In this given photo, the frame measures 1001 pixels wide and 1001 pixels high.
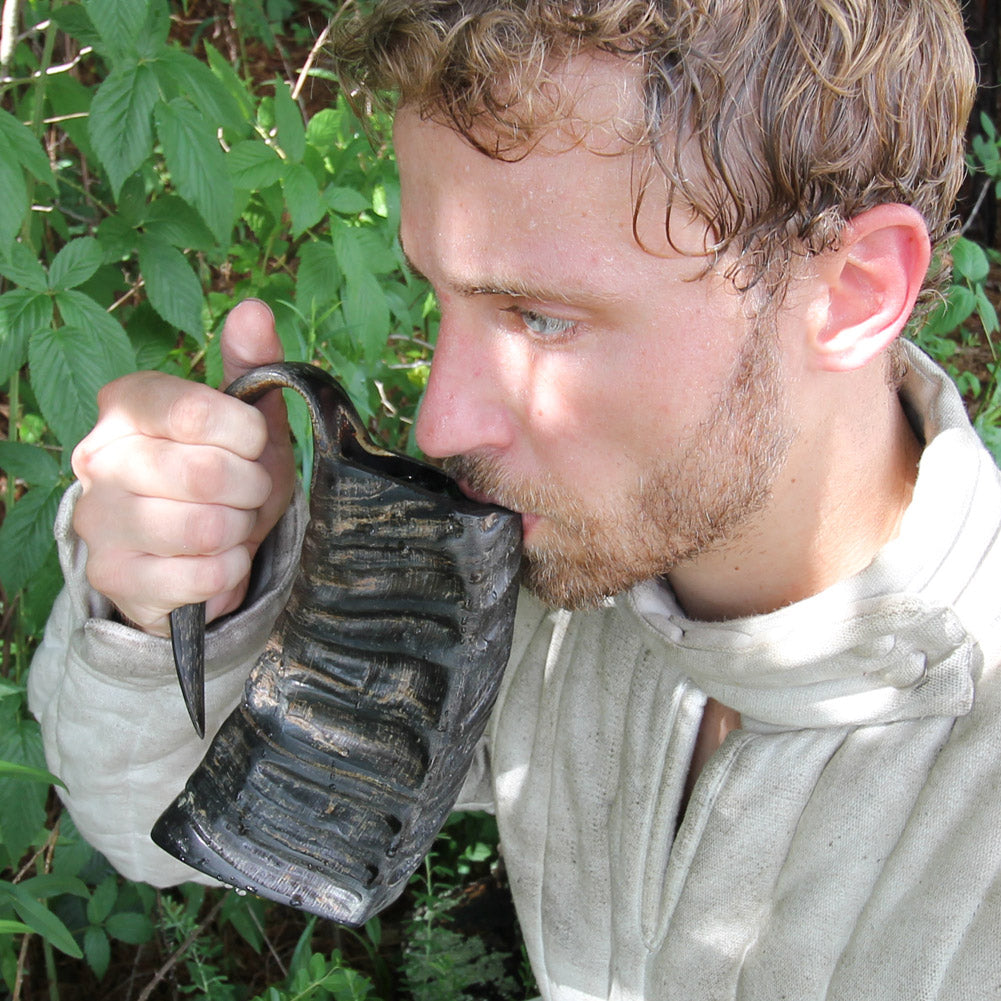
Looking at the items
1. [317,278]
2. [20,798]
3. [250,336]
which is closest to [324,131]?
[317,278]

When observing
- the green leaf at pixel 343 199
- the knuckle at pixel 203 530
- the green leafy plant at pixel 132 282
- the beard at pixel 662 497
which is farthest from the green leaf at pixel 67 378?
the beard at pixel 662 497

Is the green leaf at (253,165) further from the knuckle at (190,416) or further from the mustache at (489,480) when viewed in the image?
the mustache at (489,480)

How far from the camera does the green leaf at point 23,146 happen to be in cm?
154

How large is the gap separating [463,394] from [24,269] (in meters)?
0.76

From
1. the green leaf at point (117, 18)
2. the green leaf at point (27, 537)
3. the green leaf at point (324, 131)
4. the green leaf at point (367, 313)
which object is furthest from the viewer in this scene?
the green leaf at point (324, 131)

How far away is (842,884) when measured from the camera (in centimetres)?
142

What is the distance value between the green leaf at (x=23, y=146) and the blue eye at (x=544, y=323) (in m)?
0.76

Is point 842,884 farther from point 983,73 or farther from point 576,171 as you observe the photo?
point 983,73

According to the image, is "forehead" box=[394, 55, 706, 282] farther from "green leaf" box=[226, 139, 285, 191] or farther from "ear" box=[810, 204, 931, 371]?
"green leaf" box=[226, 139, 285, 191]

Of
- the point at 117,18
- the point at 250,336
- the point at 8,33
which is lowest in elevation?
the point at 250,336

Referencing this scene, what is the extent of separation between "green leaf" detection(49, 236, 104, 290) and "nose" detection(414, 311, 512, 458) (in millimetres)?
650

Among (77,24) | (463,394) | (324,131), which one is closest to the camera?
(463,394)

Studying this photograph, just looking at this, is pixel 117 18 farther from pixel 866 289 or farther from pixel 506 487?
pixel 866 289

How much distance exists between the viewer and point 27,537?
173 cm
